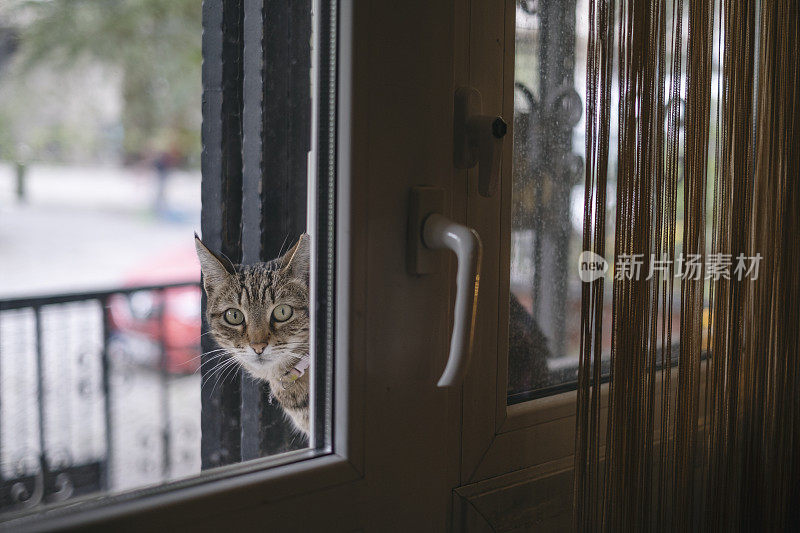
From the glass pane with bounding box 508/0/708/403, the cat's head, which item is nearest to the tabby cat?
the cat's head

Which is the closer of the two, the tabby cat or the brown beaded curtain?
the tabby cat

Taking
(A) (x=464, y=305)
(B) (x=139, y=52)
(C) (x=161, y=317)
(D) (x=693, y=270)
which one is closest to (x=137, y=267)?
(C) (x=161, y=317)

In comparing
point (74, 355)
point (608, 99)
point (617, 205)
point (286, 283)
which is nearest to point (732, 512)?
point (617, 205)

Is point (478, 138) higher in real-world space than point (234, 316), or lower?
higher

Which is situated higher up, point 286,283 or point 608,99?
point 608,99

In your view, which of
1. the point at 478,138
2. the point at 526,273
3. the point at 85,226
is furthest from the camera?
the point at 526,273

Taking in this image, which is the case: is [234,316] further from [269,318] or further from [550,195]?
[550,195]

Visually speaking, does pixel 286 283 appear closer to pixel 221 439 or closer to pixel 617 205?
pixel 221 439

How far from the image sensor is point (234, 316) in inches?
Result: 24.1

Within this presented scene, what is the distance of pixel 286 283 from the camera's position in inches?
24.8

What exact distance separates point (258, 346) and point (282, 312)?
0.13ft

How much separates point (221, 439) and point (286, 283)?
16 centimetres

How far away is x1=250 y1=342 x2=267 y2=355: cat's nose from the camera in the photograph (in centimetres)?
62

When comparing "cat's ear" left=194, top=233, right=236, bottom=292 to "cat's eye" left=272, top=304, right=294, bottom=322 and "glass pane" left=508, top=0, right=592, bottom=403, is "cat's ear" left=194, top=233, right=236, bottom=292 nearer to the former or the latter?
"cat's eye" left=272, top=304, right=294, bottom=322
